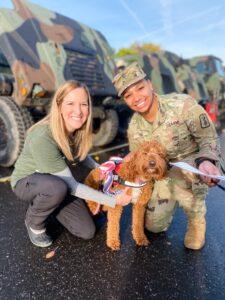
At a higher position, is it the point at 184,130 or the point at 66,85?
the point at 66,85

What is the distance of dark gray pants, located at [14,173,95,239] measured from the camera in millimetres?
2960

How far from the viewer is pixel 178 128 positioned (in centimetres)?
322

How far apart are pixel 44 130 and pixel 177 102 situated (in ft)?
3.95

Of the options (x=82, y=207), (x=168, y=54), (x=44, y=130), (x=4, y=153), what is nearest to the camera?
(x=44, y=130)

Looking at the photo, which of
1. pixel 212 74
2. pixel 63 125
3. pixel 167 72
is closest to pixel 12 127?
pixel 63 125

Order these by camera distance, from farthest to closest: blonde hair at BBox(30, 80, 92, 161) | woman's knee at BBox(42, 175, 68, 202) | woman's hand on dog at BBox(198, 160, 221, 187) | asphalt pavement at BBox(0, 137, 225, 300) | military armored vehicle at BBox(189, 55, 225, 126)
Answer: military armored vehicle at BBox(189, 55, 225, 126) < blonde hair at BBox(30, 80, 92, 161) < woman's knee at BBox(42, 175, 68, 202) < asphalt pavement at BBox(0, 137, 225, 300) < woman's hand on dog at BBox(198, 160, 221, 187)

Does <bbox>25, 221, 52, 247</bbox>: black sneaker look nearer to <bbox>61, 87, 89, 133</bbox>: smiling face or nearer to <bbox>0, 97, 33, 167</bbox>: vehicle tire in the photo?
<bbox>61, 87, 89, 133</bbox>: smiling face

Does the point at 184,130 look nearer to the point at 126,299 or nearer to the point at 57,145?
the point at 57,145

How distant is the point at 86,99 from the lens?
314 centimetres

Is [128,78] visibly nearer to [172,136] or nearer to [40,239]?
[172,136]

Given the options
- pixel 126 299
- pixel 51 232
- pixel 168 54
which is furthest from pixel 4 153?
pixel 168 54

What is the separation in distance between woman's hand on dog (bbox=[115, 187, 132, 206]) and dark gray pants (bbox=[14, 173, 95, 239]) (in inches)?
17.3

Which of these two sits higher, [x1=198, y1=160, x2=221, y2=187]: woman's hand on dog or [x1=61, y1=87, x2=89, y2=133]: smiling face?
[x1=61, y1=87, x2=89, y2=133]: smiling face

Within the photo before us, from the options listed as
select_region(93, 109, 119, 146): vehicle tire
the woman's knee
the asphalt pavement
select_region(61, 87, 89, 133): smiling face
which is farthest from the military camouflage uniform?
select_region(93, 109, 119, 146): vehicle tire
